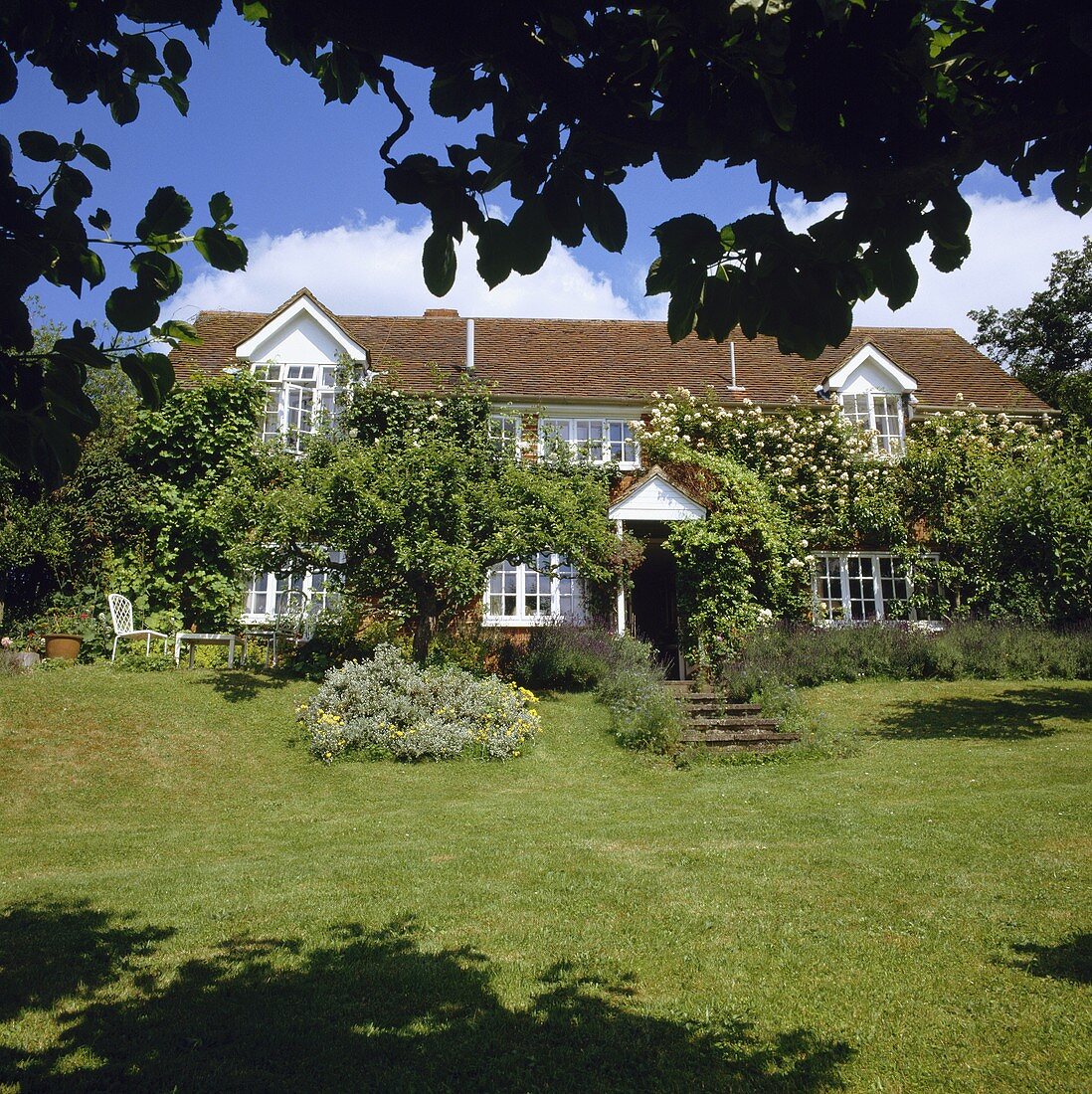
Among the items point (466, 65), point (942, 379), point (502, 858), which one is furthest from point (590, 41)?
point (942, 379)

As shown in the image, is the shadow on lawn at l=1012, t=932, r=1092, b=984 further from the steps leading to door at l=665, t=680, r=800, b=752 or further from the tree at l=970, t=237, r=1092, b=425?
the tree at l=970, t=237, r=1092, b=425

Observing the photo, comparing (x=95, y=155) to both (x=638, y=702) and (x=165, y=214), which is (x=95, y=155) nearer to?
(x=165, y=214)

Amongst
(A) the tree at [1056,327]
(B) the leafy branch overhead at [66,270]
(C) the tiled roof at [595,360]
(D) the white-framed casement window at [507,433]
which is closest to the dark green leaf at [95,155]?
(B) the leafy branch overhead at [66,270]

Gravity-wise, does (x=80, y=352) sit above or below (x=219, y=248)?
below

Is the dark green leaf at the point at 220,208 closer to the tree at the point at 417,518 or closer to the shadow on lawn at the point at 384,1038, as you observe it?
the shadow on lawn at the point at 384,1038

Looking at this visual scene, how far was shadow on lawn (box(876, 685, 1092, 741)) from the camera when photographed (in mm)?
12023

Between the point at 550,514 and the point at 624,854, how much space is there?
7524 millimetres

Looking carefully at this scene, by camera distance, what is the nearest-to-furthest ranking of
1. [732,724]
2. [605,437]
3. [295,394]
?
[732,724] < [295,394] < [605,437]

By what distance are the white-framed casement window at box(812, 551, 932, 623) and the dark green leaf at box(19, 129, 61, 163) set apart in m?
17.5

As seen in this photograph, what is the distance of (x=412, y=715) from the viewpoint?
12.0 metres

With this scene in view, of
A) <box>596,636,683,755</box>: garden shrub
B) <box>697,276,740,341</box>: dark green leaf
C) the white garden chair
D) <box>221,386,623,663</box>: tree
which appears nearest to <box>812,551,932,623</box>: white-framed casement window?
<box>596,636,683,755</box>: garden shrub

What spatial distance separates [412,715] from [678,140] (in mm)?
10469

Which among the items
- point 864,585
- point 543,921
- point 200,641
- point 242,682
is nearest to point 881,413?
point 864,585

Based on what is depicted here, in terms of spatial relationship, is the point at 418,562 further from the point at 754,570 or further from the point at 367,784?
the point at 754,570
